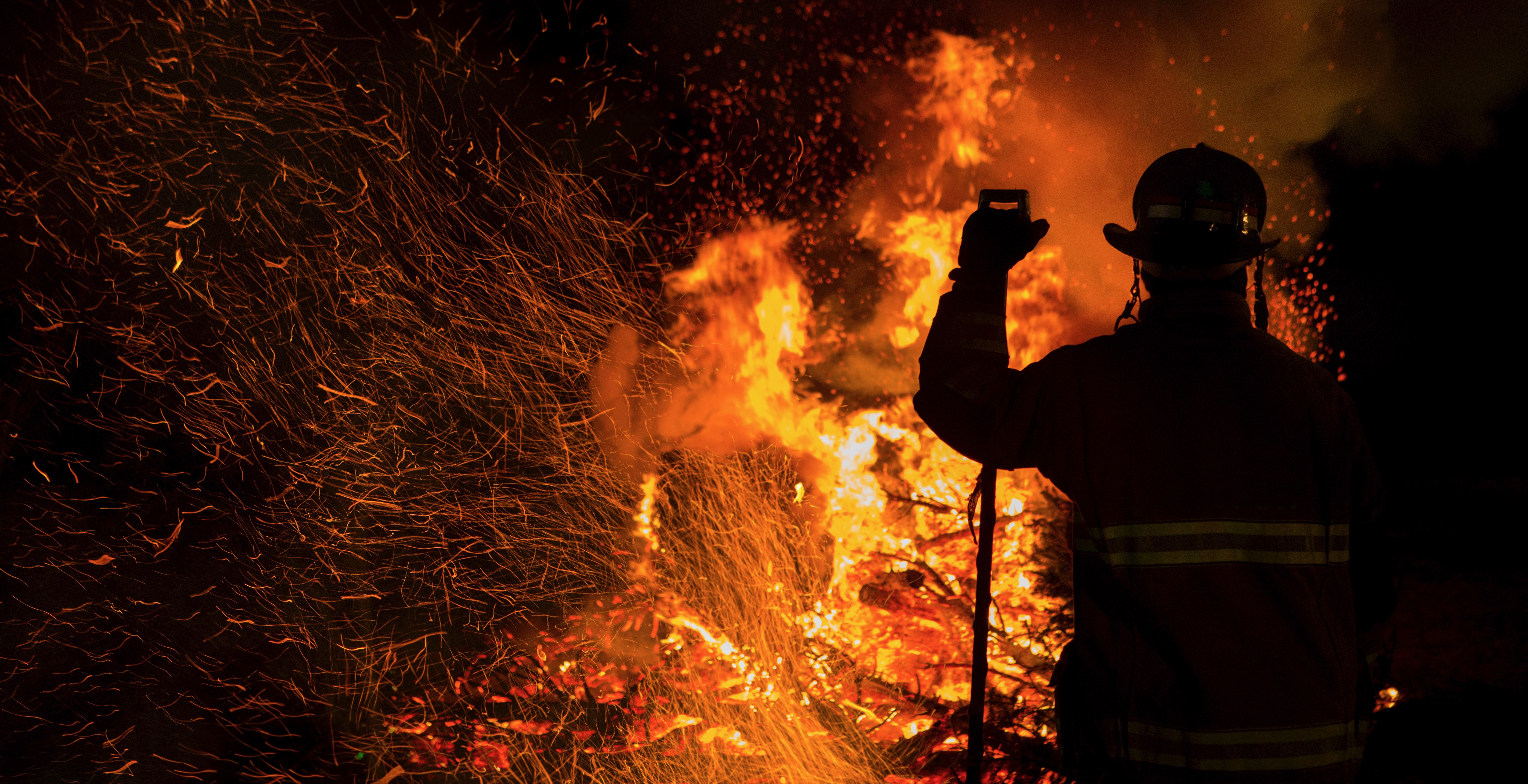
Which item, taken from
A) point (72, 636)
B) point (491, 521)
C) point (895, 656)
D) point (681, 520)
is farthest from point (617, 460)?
point (72, 636)

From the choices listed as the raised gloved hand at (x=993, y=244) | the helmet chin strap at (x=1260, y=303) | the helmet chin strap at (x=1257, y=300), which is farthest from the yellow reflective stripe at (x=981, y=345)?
the helmet chin strap at (x=1260, y=303)

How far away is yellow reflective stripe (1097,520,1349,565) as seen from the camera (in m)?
1.74

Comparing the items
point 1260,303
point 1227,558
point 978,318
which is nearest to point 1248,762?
point 1227,558

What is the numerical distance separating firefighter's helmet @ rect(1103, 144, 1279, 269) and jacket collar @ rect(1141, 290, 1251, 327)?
0.31 feet

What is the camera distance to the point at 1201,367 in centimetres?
186

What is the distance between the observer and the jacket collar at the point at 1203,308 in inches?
76.0

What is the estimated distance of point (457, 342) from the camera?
552cm

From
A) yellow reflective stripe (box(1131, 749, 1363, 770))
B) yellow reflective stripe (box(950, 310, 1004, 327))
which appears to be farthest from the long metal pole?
yellow reflective stripe (box(1131, 749, 1363, 770))

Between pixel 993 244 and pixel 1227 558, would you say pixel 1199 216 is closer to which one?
pixel 993 244

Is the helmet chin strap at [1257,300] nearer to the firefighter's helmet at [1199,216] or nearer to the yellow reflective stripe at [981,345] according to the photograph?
the firefighter's helmet at [1199,216]

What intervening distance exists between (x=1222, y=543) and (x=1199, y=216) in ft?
2.81

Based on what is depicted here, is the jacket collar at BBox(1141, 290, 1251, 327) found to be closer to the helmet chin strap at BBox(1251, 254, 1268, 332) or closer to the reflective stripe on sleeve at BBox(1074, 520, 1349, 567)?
the helmet chin strap at BBox(1251, 254, 1268, 332)

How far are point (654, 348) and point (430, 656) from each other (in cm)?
245

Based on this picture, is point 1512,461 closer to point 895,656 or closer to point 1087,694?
point 895,656
